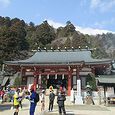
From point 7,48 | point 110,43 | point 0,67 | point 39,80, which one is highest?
point 110,43

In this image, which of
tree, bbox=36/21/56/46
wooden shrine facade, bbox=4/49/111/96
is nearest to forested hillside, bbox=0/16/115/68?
tree, bbox=36/21/56/46

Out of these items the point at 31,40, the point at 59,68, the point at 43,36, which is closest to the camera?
the point at 59,68

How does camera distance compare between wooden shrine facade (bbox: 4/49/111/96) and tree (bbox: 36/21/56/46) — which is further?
tree (bbox: 36/21/56/46)

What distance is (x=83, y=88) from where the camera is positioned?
3219cm

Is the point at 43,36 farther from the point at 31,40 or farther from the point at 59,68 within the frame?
the point at 59,68

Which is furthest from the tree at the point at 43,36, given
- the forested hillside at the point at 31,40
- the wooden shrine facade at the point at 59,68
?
the wooden shrine facade at the point at 59,68

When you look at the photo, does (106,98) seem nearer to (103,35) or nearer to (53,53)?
(53,53)

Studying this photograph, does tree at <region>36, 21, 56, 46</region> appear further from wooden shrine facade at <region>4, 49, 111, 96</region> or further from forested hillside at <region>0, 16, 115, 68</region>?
wooden shrine facade at <region>4, 49, 111, 96</region>

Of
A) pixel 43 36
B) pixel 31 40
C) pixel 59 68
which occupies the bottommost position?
pixel 59 68

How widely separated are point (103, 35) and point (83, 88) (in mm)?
117351

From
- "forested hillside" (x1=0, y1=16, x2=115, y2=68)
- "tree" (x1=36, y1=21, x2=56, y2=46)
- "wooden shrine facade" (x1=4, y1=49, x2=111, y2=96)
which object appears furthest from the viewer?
"tree" (x1=36, y1=21, x2=56, y2=46)

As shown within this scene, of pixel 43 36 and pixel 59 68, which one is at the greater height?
pixel 43 36

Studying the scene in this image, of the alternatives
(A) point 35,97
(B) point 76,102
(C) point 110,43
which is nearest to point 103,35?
(C) point 110,43

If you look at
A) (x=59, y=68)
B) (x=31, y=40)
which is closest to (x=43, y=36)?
(x=31, y=40)
